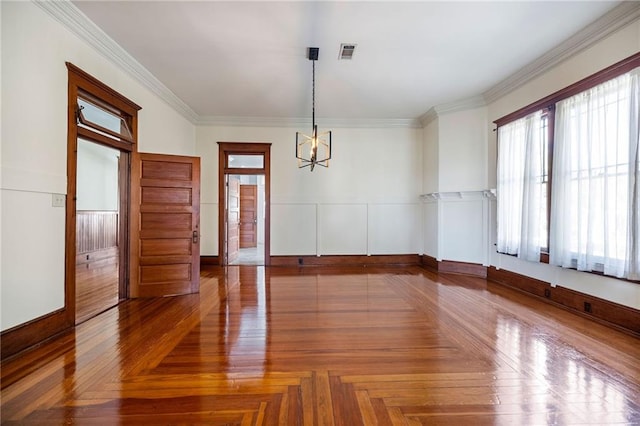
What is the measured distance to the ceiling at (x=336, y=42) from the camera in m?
3.01

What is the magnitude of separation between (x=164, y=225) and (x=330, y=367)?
10.6 feet

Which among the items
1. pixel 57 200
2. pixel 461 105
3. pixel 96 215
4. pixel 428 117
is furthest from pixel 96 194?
pixel 461 105

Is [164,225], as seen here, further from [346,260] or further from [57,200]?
[346,260]

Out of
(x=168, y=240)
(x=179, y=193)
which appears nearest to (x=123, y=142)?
(x=179, y=193)

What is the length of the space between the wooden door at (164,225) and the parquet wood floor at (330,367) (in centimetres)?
51

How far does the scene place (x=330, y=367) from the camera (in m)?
2.24

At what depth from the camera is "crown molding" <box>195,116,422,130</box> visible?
Result: 6.47m

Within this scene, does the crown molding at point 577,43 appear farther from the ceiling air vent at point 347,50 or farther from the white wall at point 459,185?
the ceiling air vent at point 347,50

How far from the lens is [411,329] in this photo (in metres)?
2.97

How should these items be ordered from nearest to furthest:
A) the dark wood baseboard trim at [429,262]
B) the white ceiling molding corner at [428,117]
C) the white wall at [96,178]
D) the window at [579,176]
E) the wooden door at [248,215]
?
the window at [579,176], the white ceiling molding corner at [428,117], the dark wood baseboard trim at [429,262], the white wall at [96,178], the wooden door at [248,215]

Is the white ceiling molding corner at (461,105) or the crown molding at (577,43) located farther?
the white ceiling molding corner at (461,105)

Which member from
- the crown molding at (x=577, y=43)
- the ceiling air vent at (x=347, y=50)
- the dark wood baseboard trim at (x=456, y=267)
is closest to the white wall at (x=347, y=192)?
the dark wood baseboard trim at (x=456, y=267)

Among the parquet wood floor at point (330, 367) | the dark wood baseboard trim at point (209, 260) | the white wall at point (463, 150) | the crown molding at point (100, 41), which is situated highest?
the crown molding at point (100, 41)

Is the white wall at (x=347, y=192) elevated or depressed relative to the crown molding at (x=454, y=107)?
depressed
